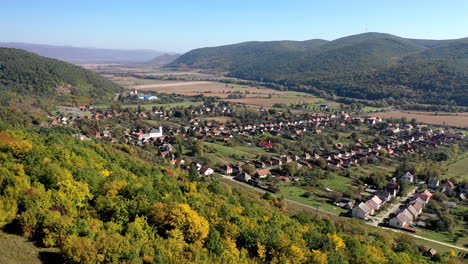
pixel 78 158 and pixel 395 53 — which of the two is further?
pixel 395 53

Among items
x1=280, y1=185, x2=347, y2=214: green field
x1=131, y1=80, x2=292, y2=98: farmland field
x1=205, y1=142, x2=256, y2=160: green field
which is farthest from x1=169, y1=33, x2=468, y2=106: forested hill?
x1=280, y1=185, x2=347, y2=214: green field

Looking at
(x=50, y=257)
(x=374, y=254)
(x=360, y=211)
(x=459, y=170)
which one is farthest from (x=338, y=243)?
(x=459, y=170)

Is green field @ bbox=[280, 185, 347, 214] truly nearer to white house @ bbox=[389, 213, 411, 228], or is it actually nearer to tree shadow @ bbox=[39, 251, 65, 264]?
white house @ bbox=[389, 213, 411, 228]

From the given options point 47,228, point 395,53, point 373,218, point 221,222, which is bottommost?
point 373,218

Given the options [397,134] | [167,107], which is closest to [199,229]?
[397,134]

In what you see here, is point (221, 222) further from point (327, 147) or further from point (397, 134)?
point (397, 134)

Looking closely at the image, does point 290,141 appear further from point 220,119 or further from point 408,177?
point 220,119
